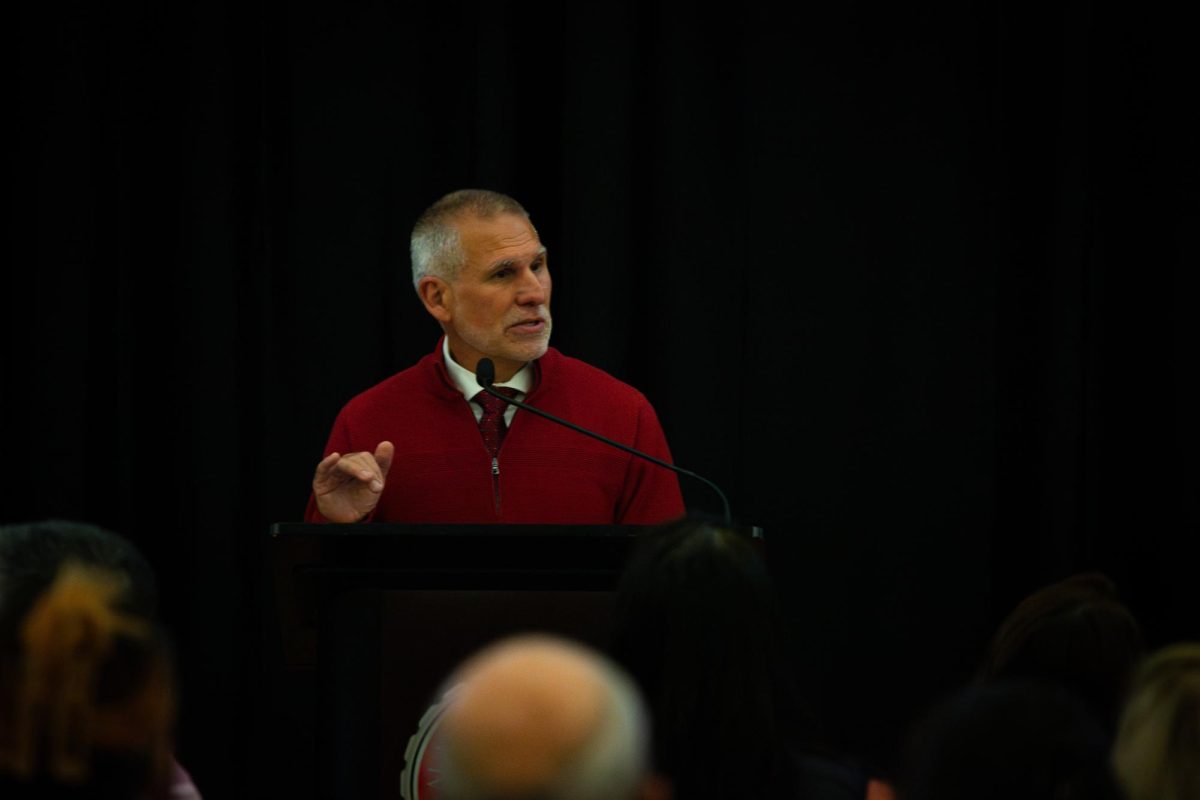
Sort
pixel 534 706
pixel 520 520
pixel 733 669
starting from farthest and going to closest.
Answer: pixel 520 520, pixel 733 669, pixel 534 706

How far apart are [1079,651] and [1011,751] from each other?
2.51 ft

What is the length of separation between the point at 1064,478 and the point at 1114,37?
1.11m

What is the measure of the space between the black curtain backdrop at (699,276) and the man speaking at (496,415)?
61 cm

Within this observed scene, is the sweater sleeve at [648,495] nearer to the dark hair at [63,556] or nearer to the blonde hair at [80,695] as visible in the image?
the dark hair at [63,556]

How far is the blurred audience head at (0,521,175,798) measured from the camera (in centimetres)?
138

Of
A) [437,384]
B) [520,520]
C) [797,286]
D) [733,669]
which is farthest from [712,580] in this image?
[797,286]

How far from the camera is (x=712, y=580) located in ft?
6.52

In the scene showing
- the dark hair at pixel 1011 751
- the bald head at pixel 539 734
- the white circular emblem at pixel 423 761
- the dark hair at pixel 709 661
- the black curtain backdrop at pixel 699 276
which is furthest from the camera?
the black curtain backdrop at pixel 699 276

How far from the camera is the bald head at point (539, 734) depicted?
113 cm

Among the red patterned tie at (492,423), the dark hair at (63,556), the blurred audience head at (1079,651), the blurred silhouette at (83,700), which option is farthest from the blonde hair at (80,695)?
the red patterned tie at (492,423)

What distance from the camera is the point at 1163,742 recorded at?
144cm

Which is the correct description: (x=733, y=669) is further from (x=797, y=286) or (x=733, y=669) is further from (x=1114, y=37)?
(x=1114, y=37)

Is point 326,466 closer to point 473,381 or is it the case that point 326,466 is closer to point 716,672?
point 473,381

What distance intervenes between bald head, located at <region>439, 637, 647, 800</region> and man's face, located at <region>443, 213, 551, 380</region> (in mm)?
2473
